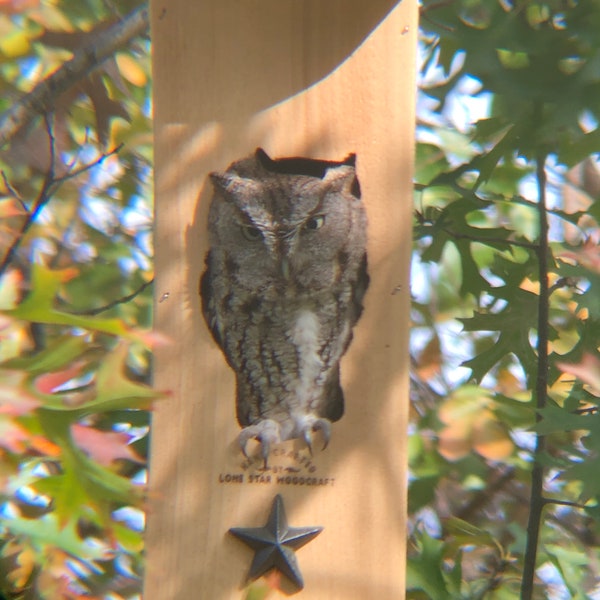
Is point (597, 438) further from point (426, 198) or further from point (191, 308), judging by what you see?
point (426, 198)

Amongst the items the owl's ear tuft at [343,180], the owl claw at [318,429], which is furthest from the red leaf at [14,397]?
the owl's ear tuft at [343,180]

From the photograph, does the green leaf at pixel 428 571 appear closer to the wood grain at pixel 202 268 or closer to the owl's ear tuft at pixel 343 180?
the wood grain at pixel 202 268

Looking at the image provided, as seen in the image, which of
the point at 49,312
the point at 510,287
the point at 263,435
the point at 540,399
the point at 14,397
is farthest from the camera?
the point at 510,287

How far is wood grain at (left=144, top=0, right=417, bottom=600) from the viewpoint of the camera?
141 centimetres

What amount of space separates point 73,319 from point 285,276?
381mm

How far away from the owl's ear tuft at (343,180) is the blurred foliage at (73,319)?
1.23 ft

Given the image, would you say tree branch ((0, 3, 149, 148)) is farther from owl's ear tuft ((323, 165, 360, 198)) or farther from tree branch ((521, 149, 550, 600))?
tree branch ((521, 149, 550, 600))

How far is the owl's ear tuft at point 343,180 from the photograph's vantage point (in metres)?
1.48

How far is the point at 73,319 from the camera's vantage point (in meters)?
1.18

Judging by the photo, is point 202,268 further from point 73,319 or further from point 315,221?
point 73,319

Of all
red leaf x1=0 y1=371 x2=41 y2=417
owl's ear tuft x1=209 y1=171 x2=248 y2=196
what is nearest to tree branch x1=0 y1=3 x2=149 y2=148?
owl's ear tuft x1=209 y1=171 x2=248 y2=196

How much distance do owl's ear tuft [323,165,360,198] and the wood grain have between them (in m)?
0.02

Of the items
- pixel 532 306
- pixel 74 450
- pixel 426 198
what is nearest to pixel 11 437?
pixel 74 450

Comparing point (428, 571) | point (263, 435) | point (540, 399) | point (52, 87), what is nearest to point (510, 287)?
point (540, 399)
